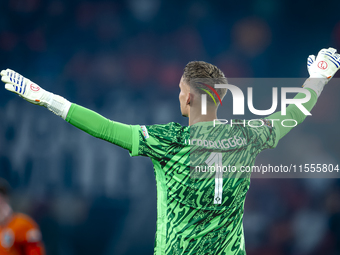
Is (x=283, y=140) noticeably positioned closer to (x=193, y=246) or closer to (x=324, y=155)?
(x=324, y=155)

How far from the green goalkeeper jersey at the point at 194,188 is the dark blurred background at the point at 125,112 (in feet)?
6.20

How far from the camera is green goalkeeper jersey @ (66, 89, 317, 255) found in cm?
128

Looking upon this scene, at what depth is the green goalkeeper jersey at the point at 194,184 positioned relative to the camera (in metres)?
1.28

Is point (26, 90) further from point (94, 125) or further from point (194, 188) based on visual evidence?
point (194, 188)

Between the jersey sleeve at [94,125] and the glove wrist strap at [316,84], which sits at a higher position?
the glove wrist strap at [316,84]

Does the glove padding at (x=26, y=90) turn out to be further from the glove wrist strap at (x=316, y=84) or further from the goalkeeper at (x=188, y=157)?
the glove wrist strap at (x=316, y=84)

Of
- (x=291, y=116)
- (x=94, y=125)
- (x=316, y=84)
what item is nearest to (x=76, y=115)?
(x=94, y=125)

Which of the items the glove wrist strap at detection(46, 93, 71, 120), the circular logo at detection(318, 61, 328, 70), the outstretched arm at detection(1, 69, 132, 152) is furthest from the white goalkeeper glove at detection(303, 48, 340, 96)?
the glove wrist strap at detection(46, 93, 71, 120)

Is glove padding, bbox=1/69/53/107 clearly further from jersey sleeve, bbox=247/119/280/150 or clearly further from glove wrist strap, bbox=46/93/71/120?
jersey sleeve, bbox=247/119/280/150

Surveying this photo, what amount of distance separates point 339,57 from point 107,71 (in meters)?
2.00

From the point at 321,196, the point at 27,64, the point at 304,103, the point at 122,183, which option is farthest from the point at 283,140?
the point at 27,64

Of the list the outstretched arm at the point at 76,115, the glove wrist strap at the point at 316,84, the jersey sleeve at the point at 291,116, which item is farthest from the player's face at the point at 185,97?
the glove wrist strap at the point at 316,84

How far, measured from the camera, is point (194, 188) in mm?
1313

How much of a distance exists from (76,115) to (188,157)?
428 millimetres
